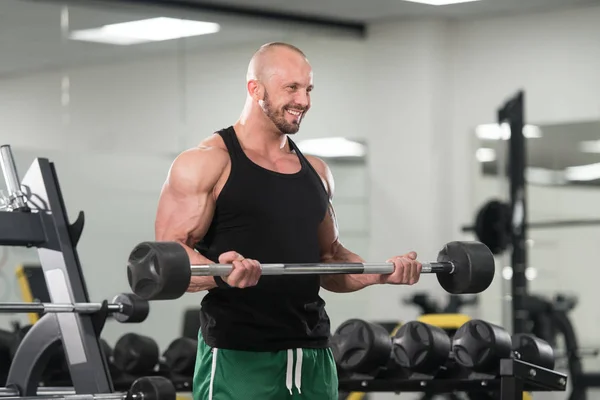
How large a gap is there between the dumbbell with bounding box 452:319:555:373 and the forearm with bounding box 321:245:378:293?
917 mm

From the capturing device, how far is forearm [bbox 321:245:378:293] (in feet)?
8.53

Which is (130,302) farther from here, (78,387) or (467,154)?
(467,154)

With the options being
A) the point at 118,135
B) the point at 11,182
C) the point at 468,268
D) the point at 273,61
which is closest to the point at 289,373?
the point at 468,268

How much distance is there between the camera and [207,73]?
22.0ft

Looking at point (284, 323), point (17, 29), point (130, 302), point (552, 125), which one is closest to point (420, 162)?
point (552, 125)

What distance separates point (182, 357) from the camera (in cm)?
404

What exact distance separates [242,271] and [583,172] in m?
4.96

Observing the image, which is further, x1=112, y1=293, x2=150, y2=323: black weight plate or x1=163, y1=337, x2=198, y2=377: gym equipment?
x1=163, y1=337, x2=198, y2=377: gym equipment

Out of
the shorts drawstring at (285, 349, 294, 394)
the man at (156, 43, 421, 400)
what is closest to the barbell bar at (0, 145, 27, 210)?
the man at (156, 43, 421, 400)

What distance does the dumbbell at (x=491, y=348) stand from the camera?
343 centimetres

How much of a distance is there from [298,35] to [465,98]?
1.10 metres

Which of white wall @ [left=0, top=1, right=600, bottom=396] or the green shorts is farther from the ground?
white wall @ [left=0, top=1, right=600, bottom=396]

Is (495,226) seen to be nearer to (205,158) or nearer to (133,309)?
(133,309)

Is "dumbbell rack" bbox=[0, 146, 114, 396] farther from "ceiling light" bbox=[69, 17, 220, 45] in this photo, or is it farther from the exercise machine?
"ceiling light" bbox=[69, 17, 220, 45]
